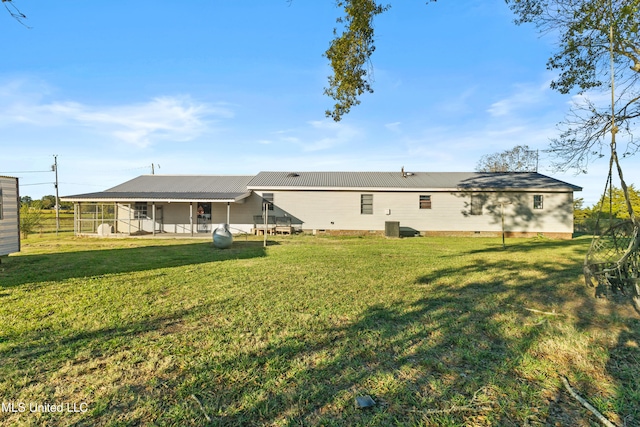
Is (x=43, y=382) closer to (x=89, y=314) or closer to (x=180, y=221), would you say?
(x=89, y=314)

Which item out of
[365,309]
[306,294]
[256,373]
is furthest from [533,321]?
[256,373]

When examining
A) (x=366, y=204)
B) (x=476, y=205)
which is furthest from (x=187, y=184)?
(x=476, y=205)

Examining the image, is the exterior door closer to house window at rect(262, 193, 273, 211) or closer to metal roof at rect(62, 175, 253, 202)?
metal roof at rect(62, 175, 253, 202)

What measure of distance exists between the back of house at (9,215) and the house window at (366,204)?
617 inches

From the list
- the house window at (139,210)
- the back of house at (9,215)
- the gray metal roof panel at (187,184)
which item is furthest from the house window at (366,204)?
the back of house at (9,215)

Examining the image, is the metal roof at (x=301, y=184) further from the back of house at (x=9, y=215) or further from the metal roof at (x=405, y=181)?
the back of house at (x=9, y=215)

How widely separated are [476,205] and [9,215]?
2148 cm

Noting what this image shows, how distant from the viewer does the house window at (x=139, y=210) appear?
2008cm

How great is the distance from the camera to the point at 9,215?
9.47 meters

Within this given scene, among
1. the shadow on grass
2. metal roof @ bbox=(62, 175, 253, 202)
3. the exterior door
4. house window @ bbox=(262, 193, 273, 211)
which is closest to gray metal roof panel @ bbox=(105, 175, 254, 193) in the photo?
metal roof @ bbox=(62, 175, 253, 202)

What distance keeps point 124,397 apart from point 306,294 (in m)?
3.56

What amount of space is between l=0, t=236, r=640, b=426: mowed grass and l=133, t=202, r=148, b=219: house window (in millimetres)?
13840

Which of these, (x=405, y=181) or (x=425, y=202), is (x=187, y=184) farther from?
(x=425, y=202)

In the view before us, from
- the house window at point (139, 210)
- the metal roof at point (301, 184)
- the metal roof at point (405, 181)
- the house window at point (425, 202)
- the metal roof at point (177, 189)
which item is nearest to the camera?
the metal roof at point (177, 189)
